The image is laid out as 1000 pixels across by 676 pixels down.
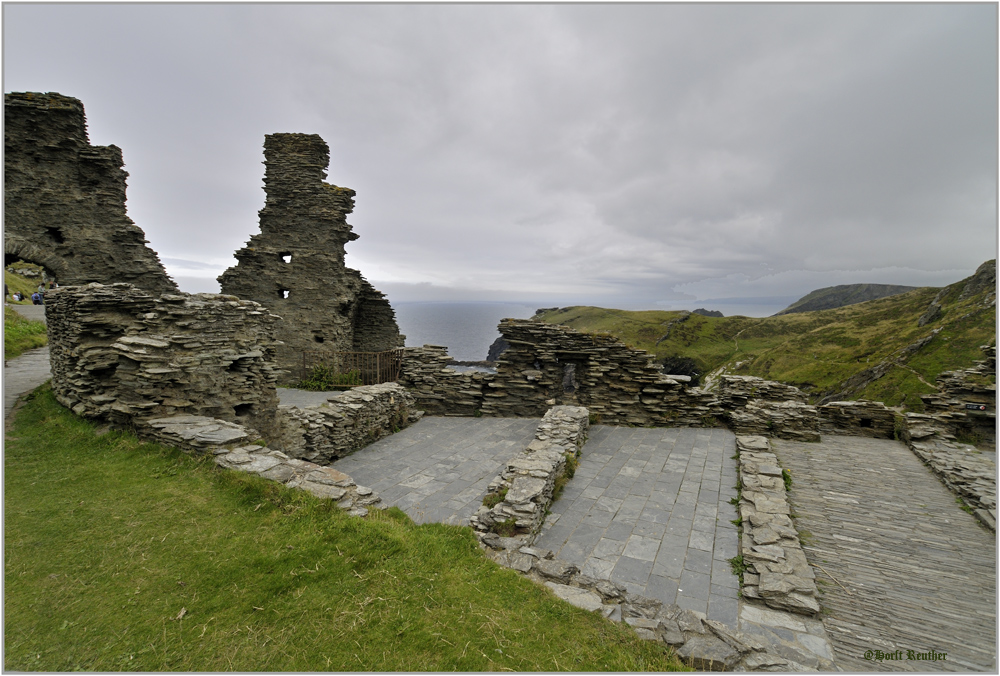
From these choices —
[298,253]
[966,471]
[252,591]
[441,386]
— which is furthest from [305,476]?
[298,253]

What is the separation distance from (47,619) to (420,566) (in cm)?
334

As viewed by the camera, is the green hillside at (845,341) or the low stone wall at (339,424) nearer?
the low stone wall at (339,424)

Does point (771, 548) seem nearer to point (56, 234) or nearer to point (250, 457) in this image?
point (250, 457)

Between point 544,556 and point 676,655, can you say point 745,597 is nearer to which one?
point 676,655

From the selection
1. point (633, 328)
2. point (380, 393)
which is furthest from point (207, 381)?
point (633, 328)

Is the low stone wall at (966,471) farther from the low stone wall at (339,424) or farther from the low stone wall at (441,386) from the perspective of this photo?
the low stone wall at (339,424)

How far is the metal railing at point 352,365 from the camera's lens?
17.0 meters

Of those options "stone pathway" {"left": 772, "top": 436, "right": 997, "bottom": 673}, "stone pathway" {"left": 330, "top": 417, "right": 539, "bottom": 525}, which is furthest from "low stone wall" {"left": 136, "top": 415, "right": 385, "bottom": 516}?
"stone pathway" {"left": 772, "top": 436, "right": 997, "bottom": 673}

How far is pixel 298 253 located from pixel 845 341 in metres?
50.0

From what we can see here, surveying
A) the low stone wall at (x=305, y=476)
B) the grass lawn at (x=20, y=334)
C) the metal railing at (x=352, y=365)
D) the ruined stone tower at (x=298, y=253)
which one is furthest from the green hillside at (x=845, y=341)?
the grass lawn at (x=20, y=334)

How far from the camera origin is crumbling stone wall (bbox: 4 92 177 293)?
45.3 ft

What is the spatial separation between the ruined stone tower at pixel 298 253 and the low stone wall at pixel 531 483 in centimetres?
1313

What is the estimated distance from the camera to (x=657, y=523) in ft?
23.2

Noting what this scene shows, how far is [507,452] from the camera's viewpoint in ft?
35.0
